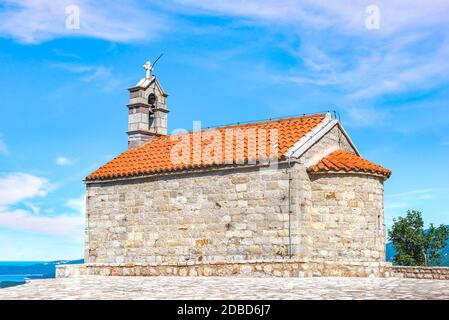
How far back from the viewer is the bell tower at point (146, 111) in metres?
23.5

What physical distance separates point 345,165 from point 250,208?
305 centimetres

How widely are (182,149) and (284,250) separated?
18.7 ft

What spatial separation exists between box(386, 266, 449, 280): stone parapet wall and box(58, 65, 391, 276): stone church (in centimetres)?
96

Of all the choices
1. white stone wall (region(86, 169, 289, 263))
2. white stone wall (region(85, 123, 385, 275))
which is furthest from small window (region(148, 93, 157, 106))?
white stone wall (region(85, 123, 385, 275))

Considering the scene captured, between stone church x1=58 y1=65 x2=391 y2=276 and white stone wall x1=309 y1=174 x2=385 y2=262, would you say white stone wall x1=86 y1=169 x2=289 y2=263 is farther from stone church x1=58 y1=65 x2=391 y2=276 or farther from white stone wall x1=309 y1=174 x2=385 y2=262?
white stone wall x1=309 y1=174 x2=385 y2=262

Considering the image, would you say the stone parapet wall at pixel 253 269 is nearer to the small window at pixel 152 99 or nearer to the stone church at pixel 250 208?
the stone church at pixel 250 208

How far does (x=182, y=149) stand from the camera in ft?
66.2

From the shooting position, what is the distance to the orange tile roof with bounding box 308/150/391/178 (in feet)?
55.7

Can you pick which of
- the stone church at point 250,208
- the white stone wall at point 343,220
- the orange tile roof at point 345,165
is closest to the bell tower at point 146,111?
the stone church at point 250,208

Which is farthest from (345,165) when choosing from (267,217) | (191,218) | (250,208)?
(191,218)

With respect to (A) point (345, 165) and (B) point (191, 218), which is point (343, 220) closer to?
(A) point (345, 165)

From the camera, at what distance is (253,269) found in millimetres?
15312

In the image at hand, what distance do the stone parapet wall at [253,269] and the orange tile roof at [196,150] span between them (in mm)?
3273

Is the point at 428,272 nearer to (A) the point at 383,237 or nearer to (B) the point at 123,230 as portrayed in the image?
(A) the point at 383,237
